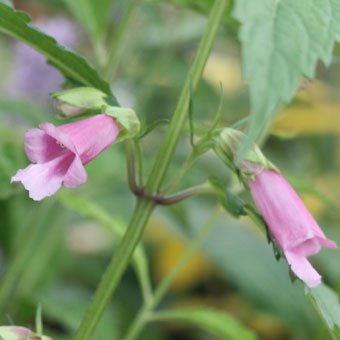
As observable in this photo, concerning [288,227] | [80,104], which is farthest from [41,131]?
[288,227]

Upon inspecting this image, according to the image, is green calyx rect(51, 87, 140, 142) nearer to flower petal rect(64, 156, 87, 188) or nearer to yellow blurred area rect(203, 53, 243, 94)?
flower petal rect(64, 156, 87, 188)

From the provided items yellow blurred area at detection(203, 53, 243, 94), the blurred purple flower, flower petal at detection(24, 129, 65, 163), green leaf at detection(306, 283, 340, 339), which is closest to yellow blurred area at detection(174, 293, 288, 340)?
the blurred purple flower

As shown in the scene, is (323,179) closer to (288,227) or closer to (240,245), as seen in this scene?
(240,245)

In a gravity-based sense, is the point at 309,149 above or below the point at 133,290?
above

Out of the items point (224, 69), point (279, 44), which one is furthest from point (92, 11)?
point (224, 69)

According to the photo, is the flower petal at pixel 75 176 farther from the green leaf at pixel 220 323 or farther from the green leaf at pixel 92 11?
the green leaf at pixel 92 11

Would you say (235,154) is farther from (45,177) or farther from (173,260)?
(173,260)
